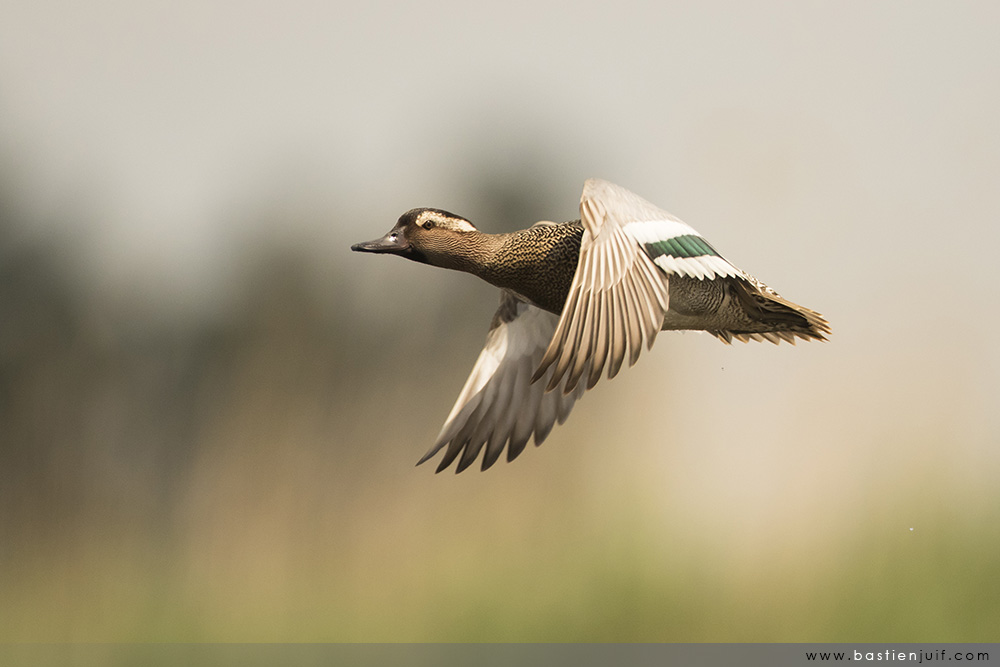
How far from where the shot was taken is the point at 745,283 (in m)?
2.63

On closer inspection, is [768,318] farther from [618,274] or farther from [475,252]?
[475,252]

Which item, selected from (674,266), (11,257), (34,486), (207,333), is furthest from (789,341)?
(11,257)

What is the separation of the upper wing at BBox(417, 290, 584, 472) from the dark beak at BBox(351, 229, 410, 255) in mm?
501

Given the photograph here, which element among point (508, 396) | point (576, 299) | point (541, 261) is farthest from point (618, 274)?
point (508, 396)

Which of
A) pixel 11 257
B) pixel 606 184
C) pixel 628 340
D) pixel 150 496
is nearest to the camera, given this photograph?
pixel 628 340

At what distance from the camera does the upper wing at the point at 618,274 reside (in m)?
2.19

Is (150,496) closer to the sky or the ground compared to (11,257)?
closer to the ground

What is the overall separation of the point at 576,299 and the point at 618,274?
135 mm

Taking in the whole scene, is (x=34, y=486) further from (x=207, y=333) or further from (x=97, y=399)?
(x=207, y=333)

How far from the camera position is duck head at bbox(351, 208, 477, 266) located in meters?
2.76

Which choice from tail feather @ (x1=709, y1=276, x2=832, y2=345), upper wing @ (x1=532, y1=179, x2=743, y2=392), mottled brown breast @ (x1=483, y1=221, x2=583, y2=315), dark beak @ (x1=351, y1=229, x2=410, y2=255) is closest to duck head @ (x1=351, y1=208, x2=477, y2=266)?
dark beak @ (x1=351, y1=229, x2=410, y2=255)

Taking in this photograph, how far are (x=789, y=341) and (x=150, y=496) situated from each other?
884 centimetres

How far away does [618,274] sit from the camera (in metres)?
2.33

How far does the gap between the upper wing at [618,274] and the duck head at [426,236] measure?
44cm
